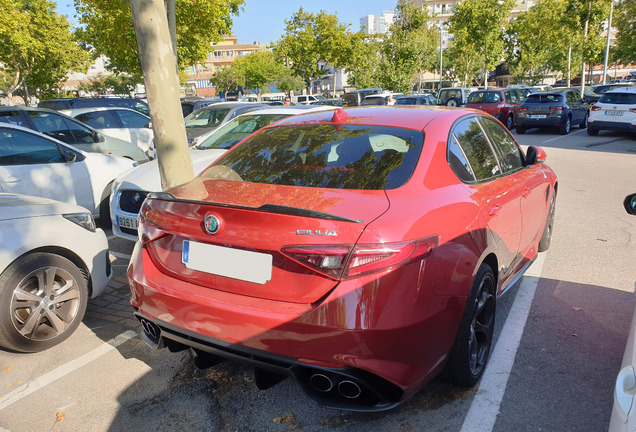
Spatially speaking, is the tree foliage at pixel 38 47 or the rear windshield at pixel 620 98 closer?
the rear windshield at pixel 620 98

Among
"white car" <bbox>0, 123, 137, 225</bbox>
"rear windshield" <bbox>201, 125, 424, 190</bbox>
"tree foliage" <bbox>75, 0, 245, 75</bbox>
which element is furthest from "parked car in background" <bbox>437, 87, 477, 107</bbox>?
"rear windshield" <bbox>201, 125, 424, 190</bbox>

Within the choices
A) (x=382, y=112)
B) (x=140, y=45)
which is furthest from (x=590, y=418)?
(x=140, y=45)

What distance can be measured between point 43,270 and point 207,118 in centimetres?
689

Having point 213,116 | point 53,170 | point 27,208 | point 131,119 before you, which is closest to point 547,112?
point 213,116

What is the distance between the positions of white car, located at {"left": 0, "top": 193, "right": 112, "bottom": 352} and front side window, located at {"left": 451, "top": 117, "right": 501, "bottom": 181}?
286cm

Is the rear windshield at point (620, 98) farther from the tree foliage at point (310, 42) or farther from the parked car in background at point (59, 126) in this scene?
the tree foliage at point (310, 42)

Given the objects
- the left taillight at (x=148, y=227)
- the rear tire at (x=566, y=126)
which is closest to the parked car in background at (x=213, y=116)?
the left taillight at (x=148, y=227)

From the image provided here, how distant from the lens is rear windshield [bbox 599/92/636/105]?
15.5 metres

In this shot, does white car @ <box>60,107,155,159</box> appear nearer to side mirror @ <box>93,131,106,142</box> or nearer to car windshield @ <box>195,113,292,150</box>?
side mirror @ <box>93,131,106,142</box>

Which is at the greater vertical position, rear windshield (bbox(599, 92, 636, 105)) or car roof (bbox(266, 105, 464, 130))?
car roof (bbox(266, 105, 464, 130))

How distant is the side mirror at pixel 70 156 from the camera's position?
6.11m

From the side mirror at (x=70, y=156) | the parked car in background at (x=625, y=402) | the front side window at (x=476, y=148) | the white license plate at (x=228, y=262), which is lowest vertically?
the parked car in background at (x=625, y=402)

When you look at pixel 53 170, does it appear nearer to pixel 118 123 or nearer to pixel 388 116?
pixel 388 116

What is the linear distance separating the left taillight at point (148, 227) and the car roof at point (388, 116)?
1.30 metres
